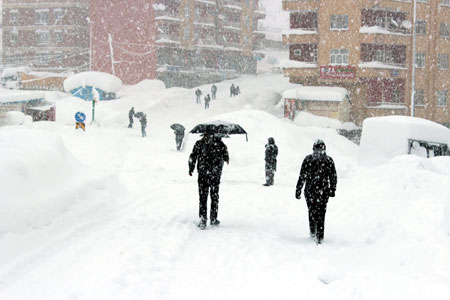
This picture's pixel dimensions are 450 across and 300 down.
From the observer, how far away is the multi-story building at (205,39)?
2394 inches

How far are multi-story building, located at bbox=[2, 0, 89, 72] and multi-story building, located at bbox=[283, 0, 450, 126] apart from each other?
31222 millimetres

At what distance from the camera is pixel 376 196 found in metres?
10.8

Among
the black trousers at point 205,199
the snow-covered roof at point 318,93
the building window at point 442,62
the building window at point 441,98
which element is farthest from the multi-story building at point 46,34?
the black trousers at point 205,199

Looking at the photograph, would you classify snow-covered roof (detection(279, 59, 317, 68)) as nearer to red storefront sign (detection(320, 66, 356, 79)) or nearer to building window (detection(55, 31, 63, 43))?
red storefront sign (detection(320, 66, 356, 79))

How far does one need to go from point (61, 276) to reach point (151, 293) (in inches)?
48.2

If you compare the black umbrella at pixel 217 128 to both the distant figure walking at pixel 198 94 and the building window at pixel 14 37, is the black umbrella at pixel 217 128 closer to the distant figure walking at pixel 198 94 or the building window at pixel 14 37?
the distant figure walking at pixel 198 94

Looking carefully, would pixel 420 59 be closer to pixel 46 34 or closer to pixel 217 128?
pixel 217 128

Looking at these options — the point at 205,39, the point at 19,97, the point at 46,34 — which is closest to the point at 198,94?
the point at 205,39

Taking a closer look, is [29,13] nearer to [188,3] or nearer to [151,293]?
[188,3]

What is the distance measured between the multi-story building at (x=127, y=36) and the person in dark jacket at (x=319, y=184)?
53.1 metres

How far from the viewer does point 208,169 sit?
930 cm

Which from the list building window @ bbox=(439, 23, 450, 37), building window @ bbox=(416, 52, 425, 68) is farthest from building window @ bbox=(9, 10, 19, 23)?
building window @ bbox=(439, 23, 450, 37)

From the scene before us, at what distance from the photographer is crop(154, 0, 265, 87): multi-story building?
60.8 metres

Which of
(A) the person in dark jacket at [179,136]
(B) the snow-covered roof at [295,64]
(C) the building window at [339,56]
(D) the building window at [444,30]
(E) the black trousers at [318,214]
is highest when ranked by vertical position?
(D) the building window at [444,30]
